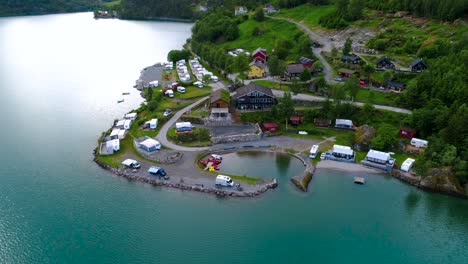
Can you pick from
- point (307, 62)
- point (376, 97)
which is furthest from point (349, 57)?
point (376, 97)

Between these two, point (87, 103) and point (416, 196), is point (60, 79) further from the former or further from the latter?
point (416, 196)

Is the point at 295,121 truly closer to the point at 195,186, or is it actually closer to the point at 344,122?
the point at 344,122

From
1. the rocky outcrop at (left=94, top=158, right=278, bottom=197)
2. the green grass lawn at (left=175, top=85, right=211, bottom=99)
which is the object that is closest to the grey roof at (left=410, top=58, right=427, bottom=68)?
the green grass lawn at (left=175, top=85, right=211, bottom=99)

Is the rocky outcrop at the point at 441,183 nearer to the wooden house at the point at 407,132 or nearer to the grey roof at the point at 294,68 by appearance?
the wooden house at the point at 407,132

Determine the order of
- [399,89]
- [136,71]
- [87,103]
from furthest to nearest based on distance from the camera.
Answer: [136,71]
[87,103]
[399,89]

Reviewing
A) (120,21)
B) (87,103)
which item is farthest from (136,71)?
(120,21)

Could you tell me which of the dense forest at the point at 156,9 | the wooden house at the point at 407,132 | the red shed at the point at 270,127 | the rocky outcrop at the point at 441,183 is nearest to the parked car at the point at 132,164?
the red shed at the point at 270,127
